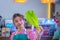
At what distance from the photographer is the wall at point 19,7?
2.79 metres

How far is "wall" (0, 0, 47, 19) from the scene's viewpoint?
9.14 feet

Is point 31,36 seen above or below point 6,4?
below

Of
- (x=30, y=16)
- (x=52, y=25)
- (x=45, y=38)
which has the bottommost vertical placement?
(x=45, y=38)

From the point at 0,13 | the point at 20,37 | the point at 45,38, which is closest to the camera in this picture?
the point at 20,37

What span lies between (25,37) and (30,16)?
13cm

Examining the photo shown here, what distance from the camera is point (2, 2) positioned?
9.16 feet

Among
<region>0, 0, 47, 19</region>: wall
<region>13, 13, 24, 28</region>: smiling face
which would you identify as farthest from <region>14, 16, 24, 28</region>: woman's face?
<region>0, 0, 47, 19</region>: wall

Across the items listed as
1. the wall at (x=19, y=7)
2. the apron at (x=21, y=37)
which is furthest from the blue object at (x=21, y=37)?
the wall at (x=19, y=7)

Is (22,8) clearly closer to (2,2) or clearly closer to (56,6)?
(2,2)

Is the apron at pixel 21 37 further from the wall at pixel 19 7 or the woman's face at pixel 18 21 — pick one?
the wall at pixel 19 7

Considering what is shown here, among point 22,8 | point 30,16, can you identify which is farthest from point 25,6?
point 30,16

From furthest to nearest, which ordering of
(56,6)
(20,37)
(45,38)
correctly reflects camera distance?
1. (56,6)
2. (45,38)
3. (20,37)

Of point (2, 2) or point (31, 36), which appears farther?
point (2, 2)

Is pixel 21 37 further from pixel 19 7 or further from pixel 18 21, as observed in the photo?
pixel 19 7
